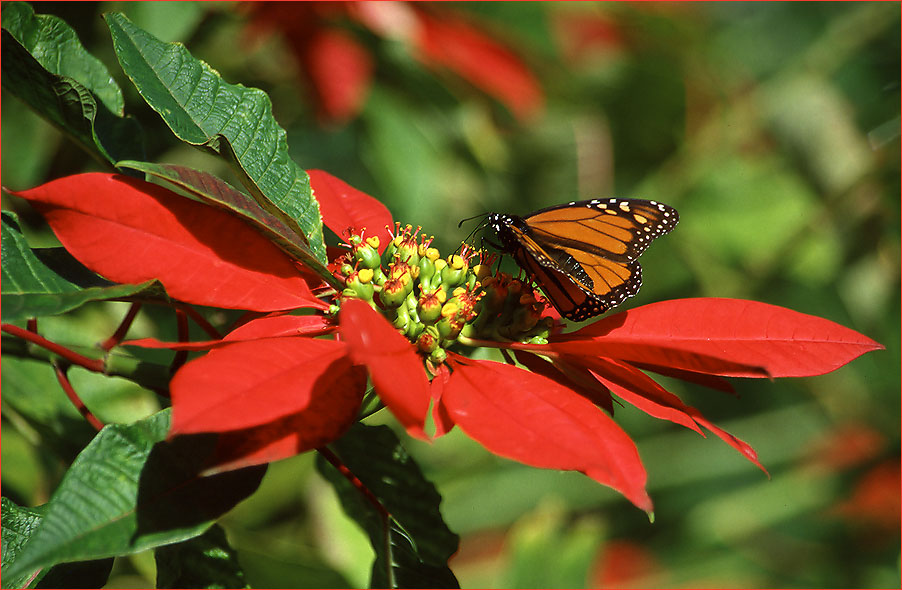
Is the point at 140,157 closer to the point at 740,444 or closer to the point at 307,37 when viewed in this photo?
the point at 740,444

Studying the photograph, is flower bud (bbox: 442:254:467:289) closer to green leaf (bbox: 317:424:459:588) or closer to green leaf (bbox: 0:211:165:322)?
green leaf (bbox: 317:424:459:588)

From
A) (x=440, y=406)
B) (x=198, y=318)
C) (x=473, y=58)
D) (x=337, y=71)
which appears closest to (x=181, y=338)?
(x=198, y=318)

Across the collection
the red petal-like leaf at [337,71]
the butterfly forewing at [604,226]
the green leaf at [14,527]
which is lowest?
the green leaf at [14,527]

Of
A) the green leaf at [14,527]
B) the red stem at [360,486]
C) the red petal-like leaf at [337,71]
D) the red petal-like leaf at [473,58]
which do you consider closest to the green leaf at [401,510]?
the red stem at [360,486]

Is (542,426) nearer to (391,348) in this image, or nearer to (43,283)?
(391,348)

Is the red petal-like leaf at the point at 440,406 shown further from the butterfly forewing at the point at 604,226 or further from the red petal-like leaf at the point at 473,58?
the red petal-like leaf at the point at 473,58

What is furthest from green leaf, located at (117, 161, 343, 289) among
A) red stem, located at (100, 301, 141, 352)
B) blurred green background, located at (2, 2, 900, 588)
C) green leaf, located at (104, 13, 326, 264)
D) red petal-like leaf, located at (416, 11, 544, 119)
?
red petal-like leaf, located at (416, 11, 544, 119)
